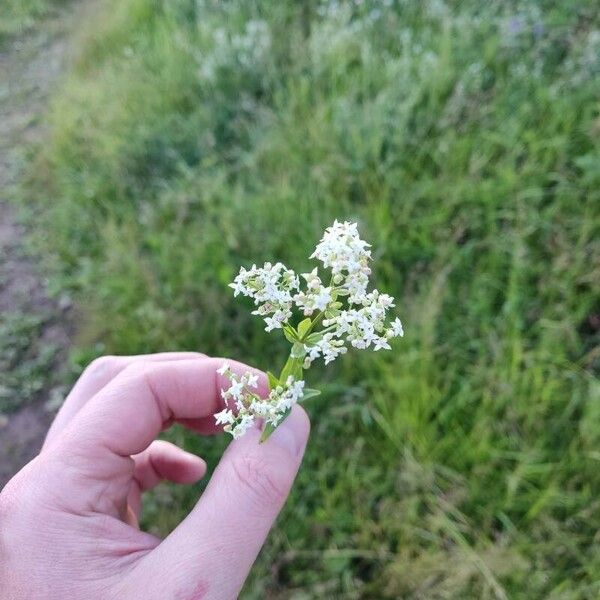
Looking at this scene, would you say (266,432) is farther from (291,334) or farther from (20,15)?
(20,15)

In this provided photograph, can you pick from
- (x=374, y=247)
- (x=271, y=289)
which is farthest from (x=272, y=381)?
(x=374, y=247)

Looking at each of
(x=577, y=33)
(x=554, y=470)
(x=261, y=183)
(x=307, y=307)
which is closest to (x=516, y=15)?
(x=577, y=33)

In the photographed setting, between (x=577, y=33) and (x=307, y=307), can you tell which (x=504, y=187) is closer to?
(x=577, y=33)

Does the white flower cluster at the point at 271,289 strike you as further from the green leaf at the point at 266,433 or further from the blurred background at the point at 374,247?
the blurred background at the point at 374,247

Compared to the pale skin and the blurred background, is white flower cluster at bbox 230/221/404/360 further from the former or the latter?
the blurred background

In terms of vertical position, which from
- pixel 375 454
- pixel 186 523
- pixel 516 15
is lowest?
pixel 375 454

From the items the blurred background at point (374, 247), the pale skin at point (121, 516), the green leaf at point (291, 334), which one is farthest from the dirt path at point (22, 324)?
the green leaf at point (291, 334)
